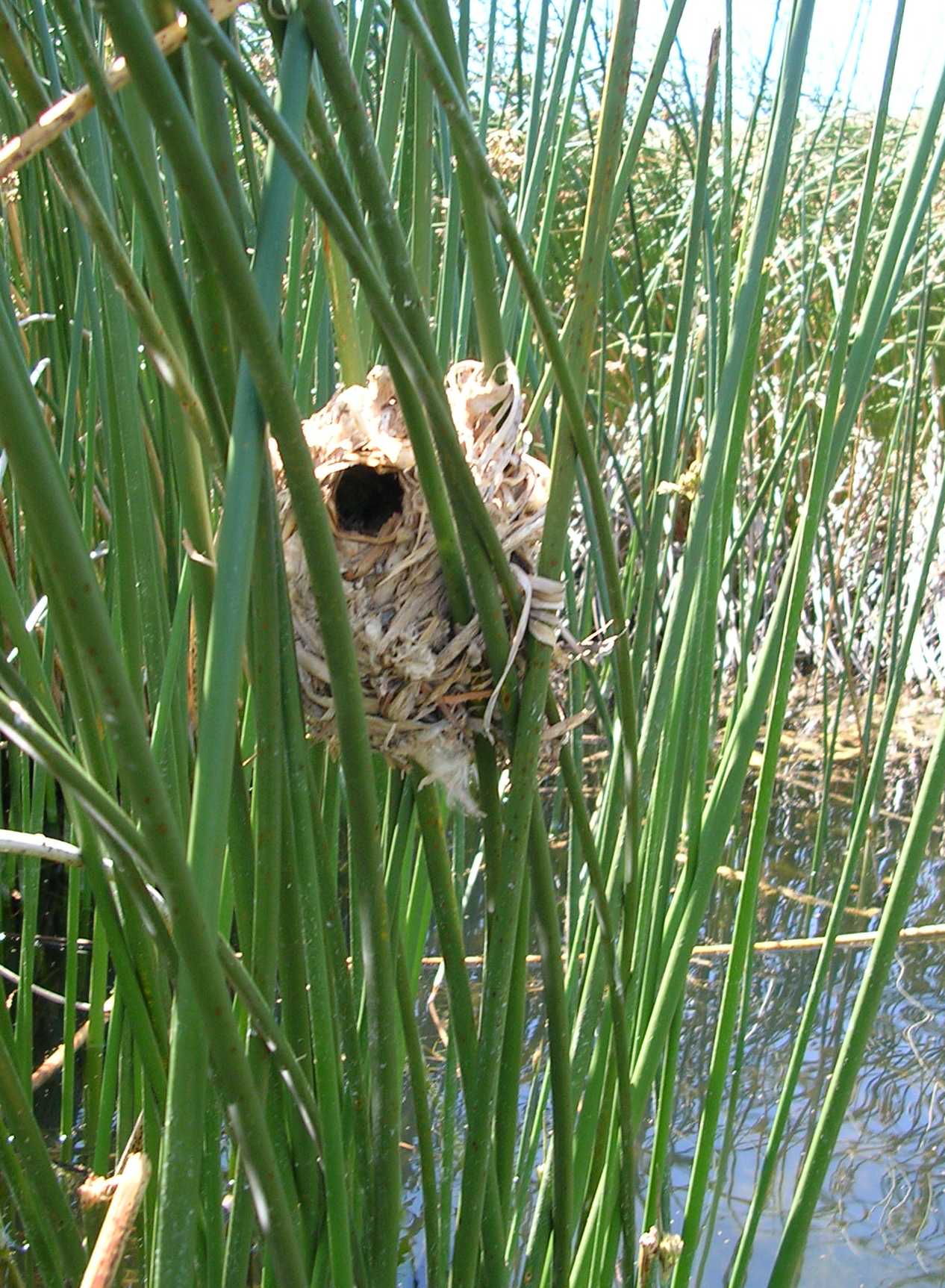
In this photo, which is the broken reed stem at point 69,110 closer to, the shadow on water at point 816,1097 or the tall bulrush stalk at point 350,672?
the tall bulrush stalk at point 350,672

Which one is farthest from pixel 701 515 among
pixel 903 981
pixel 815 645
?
pixel 815 645

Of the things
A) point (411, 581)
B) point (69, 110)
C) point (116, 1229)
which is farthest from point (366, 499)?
point (116, 1229)

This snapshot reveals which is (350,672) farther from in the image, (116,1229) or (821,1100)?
(821,1100)

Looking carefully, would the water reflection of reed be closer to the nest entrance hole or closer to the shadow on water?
the shadow on water

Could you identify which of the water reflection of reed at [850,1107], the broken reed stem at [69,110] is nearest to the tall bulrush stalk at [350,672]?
the broken reed stem at [69,110]

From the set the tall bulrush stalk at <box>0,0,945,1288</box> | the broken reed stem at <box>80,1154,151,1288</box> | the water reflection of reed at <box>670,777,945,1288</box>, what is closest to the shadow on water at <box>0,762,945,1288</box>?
the water reflection of reed at <box>670,777,945,1288</box>

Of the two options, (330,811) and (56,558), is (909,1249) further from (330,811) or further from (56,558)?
(56,558)
